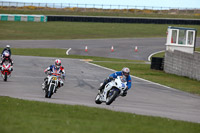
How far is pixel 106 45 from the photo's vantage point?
54.7 metres

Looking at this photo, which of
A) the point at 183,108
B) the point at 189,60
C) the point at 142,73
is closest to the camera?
the point at 183,108

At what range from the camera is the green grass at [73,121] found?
9.12 meters

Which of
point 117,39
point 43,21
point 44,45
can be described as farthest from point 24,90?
point 43,21

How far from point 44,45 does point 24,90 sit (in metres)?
33.0

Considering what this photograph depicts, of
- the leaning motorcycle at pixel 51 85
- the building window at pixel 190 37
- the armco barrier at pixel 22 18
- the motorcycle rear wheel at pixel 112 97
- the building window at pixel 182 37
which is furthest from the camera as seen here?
the armco barrier at pixel 22 18

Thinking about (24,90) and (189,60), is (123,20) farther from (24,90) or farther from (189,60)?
(24,90)

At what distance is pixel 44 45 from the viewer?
52.7 m

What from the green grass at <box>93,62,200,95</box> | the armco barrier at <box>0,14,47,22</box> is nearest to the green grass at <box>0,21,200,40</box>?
the armco barrier at <box>0,14,47,22</box>

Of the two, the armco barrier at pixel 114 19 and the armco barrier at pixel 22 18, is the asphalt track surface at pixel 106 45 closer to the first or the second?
the armco barrier at pixel 114 19

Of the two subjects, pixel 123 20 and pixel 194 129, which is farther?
A: pixel 123 20

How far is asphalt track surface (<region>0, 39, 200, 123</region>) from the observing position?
15.8 m

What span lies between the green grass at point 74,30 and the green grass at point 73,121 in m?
45.9

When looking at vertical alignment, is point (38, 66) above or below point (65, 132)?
below

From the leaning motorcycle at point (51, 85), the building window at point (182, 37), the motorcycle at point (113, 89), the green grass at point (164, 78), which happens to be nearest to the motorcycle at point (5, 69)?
the leaning motorcycle at point (51, 85)
